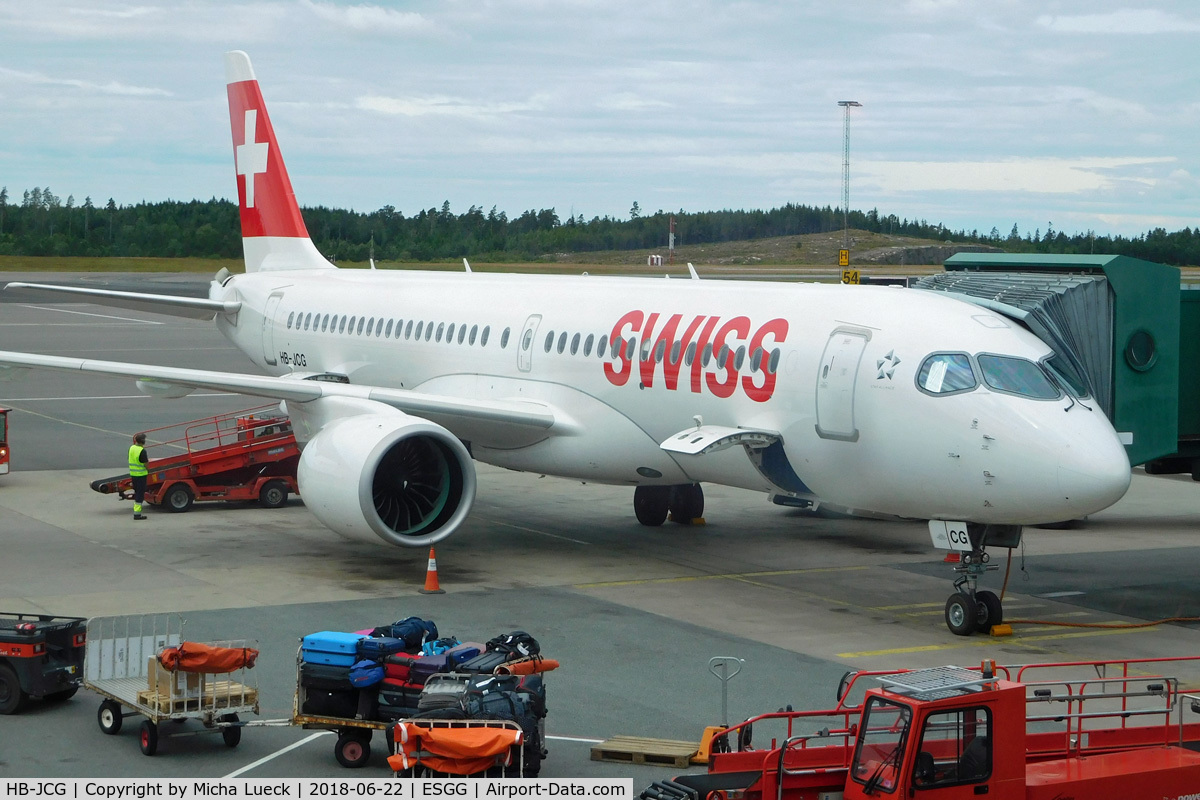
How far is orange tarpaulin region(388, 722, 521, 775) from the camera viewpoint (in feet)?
35.6

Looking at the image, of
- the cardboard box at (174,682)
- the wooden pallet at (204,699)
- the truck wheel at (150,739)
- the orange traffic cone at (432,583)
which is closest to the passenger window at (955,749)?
the wooden pallet at (204,699)

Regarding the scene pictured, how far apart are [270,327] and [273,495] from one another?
14.5 ft

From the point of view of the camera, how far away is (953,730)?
10258 millimetres

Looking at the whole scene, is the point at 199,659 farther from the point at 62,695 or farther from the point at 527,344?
the point at 527,344

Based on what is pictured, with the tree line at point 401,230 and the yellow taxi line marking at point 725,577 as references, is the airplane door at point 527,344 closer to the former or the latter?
the yellow taxi line marking at point 725,577

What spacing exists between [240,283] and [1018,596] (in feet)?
59.4

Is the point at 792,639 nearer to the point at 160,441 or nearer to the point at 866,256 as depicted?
the point at 160,441

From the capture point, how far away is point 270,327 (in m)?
29.3

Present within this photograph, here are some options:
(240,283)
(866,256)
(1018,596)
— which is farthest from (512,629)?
(866,256)

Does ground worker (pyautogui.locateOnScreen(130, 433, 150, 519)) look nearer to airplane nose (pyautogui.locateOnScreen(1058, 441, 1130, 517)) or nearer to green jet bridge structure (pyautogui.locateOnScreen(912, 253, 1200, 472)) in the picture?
green jet bridge structure (pyautogui.locateOnScreen(912, 253, 1200, 472))

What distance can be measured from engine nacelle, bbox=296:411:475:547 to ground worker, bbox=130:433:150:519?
15.1ft

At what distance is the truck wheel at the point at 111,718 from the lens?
1302 cm

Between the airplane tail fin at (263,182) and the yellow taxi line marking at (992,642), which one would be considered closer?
the yellow taxi line marking at (992,642)

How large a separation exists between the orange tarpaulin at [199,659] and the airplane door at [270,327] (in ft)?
56.2
